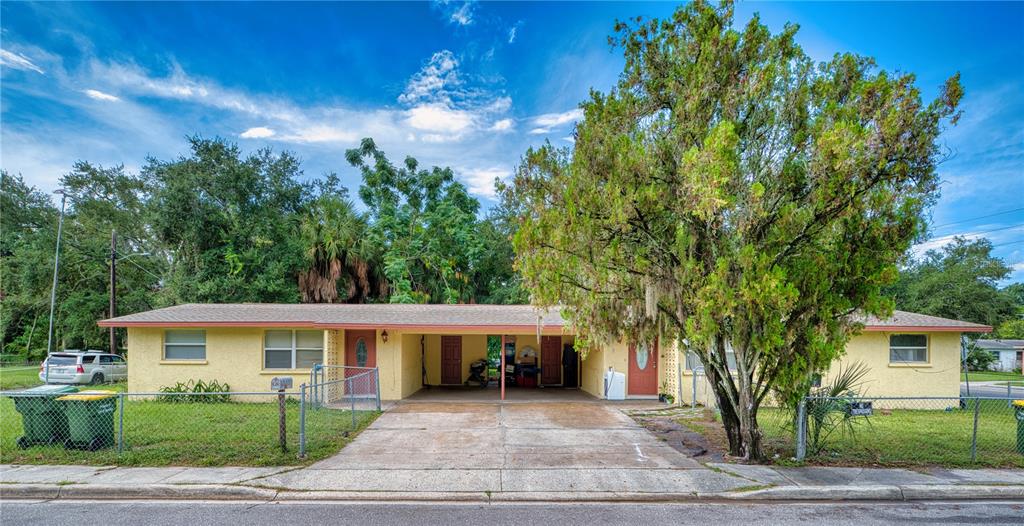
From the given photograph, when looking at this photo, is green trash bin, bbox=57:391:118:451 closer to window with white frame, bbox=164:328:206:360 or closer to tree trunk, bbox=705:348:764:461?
window with white frame, bbox=164:328:206:360

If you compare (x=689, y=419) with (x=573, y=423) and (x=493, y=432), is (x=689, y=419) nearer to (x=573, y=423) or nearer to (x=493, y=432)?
(x=573, y=423)

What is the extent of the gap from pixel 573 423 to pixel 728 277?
5.49m

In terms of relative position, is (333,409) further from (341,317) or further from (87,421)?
(87,421)

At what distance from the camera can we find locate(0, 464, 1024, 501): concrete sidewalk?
604 cm

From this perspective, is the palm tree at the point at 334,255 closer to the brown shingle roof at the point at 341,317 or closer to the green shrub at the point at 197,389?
the brown shingle roof at the point at 341,317

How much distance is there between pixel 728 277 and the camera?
6770mm

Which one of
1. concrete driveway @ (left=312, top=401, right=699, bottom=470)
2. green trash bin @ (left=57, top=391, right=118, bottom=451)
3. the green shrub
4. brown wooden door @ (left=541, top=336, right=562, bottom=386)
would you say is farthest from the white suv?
brown wooden door @ (left=541, top=336, right=562, bottom=386)

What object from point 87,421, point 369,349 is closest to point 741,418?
point 87,421

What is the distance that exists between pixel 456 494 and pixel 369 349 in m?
9.40

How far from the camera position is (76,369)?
18.3m

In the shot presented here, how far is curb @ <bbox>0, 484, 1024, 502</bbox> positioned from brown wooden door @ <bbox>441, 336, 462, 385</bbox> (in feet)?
40.3

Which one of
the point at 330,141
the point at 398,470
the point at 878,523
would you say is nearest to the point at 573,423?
the point at 398,470

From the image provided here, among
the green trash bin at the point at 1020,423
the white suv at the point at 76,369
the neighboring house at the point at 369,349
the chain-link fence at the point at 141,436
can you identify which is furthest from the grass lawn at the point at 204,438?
the green trash bin at the point at 1020,423

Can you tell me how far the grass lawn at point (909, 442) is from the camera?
293 inches
